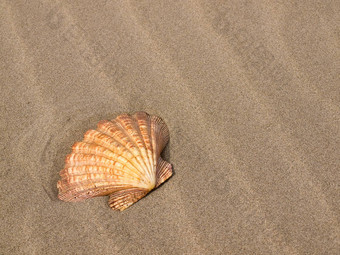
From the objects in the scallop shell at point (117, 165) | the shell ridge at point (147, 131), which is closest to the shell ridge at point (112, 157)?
the scallop shell at point (117, 165)

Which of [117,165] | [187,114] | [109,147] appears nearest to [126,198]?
[117,165]

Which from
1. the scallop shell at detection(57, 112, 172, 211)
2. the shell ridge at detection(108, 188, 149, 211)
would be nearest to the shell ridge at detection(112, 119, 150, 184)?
the scallop shell at detection(57, 112, 172, 211)

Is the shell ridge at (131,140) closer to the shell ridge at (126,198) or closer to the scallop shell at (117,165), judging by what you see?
the scallop shell at (117,165)

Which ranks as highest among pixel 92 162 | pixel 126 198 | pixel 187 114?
pixel 92 162

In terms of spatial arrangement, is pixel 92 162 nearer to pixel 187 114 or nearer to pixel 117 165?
pixel 117 165

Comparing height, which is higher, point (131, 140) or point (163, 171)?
point (131, 140)

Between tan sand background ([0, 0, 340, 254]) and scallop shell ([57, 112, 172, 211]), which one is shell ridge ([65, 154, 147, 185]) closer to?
scallop shell ([57, 112, 172, 211])

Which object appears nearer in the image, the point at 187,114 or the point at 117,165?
the point at 117,165
